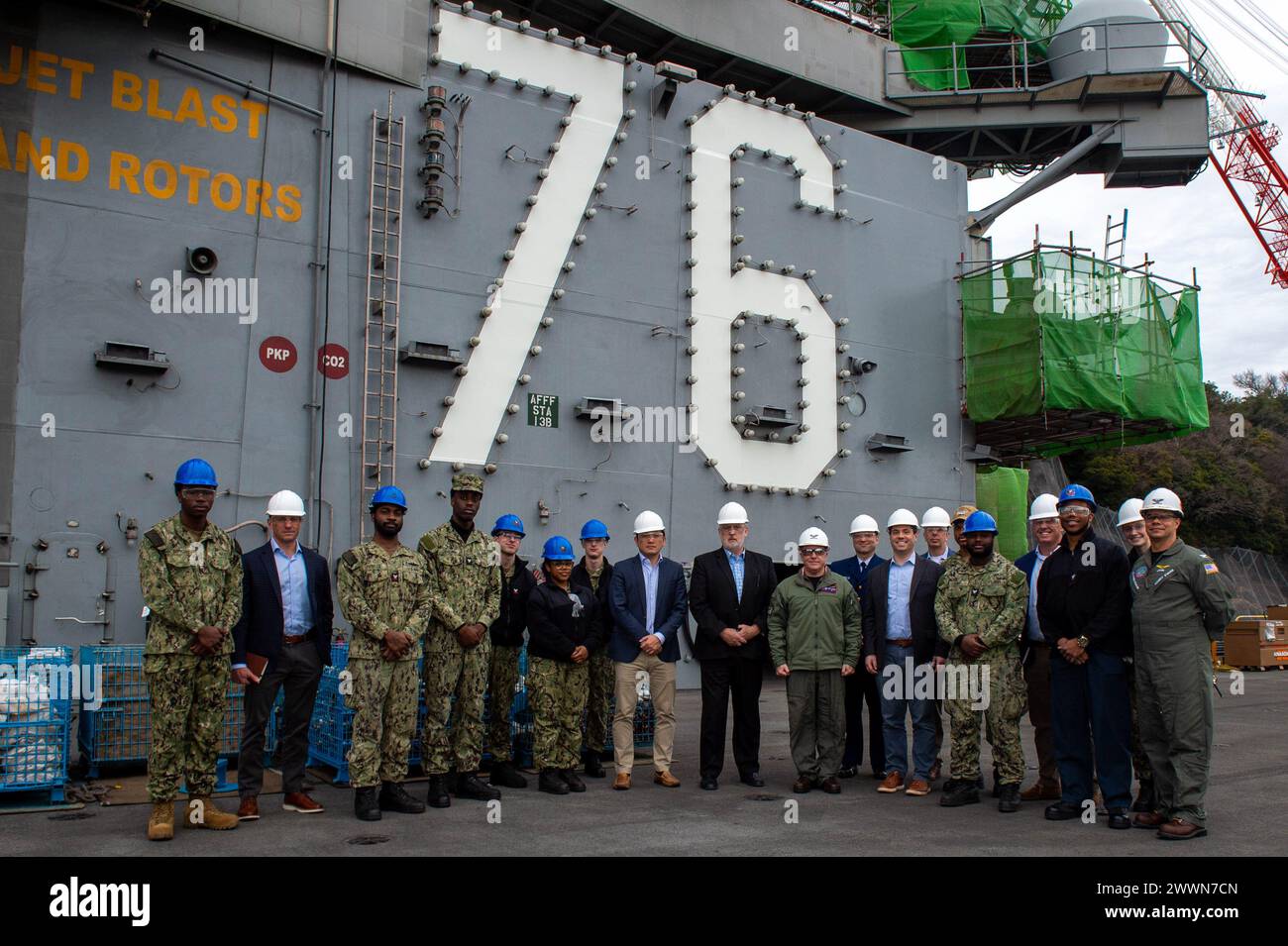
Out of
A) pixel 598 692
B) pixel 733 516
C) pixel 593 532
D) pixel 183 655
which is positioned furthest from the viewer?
pixel 593 532

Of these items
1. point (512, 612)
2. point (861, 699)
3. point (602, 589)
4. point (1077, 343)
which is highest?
point (1077, 343)

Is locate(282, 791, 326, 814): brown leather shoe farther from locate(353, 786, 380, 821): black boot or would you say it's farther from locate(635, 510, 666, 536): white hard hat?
locate(635, 510, 666, 536): white hard hat

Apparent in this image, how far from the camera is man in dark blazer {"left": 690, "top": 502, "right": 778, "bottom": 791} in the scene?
25.4 ft

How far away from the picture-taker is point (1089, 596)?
22.2ft

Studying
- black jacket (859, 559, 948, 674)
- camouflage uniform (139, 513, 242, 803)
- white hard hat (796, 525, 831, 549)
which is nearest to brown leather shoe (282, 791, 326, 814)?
camouflage uniform (139, 513, 242, 803)

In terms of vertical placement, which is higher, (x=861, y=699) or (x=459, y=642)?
(x=459, y=642)

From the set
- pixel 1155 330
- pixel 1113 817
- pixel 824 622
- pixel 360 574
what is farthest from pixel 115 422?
pixel 1155 330

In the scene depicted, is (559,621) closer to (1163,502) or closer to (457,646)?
(457,646)

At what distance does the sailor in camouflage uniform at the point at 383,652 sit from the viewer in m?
6.50

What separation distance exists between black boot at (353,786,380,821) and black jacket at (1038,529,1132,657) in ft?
15.5

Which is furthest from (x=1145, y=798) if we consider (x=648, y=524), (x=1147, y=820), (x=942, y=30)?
(x=942, y=30)

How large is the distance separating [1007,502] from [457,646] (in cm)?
1343

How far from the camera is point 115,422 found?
1023cm

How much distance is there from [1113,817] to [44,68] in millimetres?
11741
